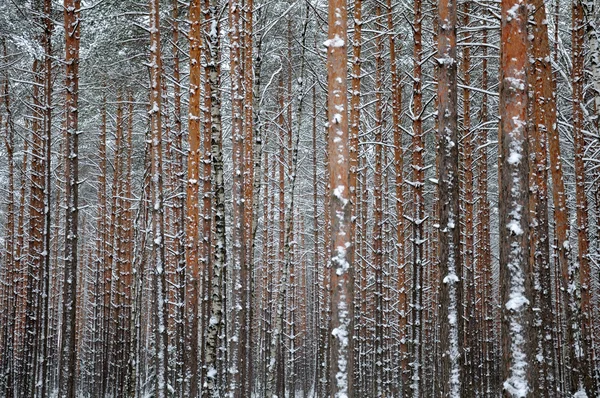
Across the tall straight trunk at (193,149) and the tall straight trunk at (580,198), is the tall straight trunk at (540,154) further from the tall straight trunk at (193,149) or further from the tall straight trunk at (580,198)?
the tall straight trunk at (193,149)

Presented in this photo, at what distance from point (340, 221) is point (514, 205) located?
2094 mm

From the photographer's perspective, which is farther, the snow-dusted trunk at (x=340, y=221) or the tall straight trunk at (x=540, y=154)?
the tall straight trunk at (x=540, y=154)

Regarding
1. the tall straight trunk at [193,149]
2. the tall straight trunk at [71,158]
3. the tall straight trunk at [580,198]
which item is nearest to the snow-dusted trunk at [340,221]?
the tall straight trunk at [193,149]

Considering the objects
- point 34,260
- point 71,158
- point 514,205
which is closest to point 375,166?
point 71,158

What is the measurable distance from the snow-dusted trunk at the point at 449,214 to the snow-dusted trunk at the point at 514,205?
1720mm

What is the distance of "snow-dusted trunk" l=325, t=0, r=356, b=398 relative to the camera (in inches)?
267

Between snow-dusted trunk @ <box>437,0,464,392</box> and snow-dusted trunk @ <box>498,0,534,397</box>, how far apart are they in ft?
5.64

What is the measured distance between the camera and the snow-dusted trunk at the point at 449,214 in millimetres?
7668

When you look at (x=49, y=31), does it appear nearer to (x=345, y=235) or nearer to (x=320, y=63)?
(x=320, y=63)

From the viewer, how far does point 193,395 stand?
1009 cm

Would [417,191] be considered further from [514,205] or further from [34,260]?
[34,260]

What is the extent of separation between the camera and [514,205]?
19.7 feet

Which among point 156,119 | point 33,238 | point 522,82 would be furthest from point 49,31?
point 522,82

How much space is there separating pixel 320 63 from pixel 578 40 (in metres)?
8.29
